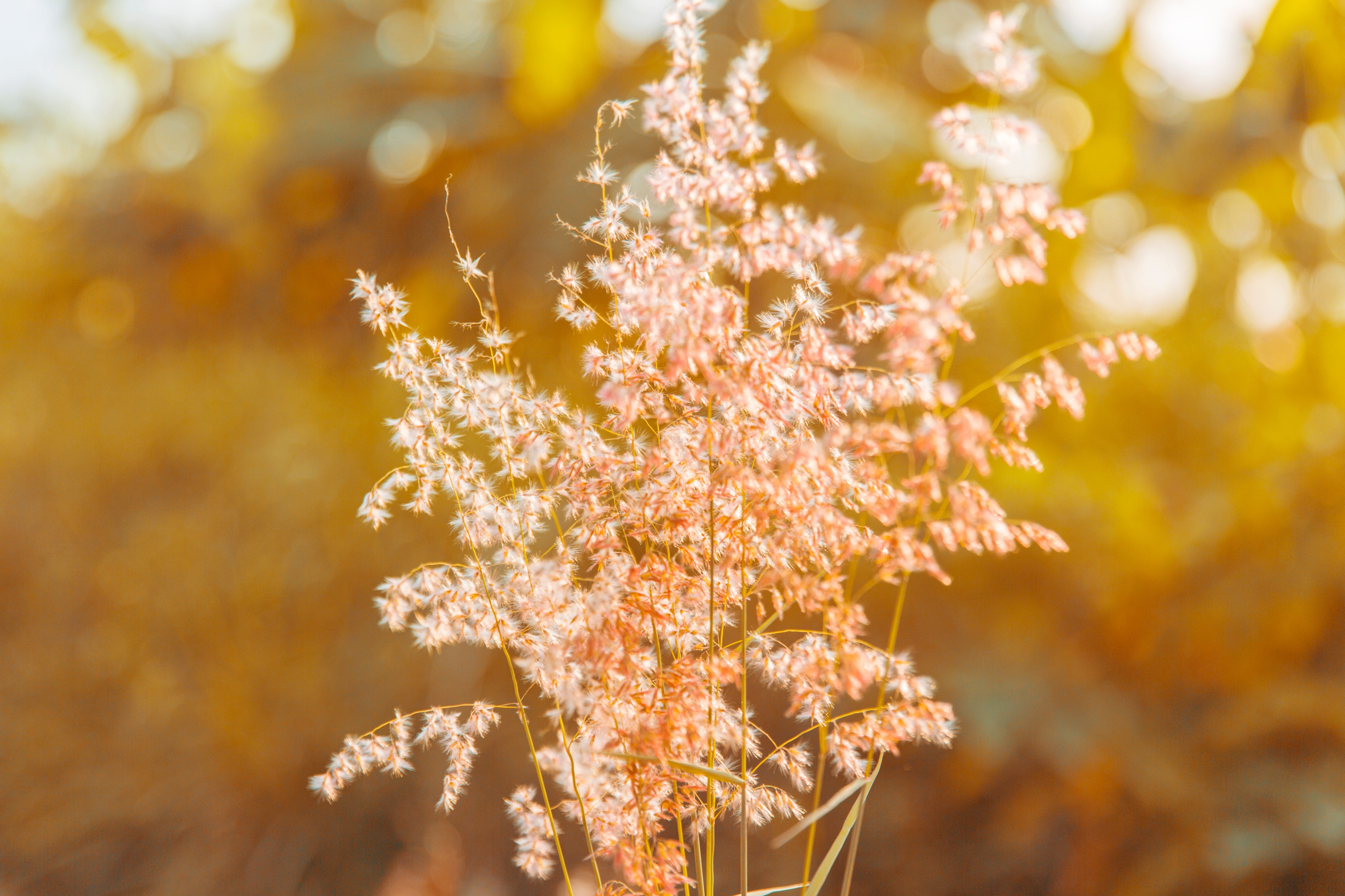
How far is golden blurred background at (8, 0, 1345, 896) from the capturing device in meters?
1.28

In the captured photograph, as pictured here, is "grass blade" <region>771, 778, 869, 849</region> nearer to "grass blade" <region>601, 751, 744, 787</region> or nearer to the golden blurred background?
"grass blade" <region>601, 751, 744, 787</region>

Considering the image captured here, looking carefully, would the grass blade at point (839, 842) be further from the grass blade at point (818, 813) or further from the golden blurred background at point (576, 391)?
the golden blurred background at point (576, 391)

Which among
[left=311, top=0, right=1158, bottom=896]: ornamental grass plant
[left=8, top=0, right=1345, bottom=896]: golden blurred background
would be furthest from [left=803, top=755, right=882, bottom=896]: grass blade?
[left=8, top=0, right=1345, bottom=896]: golden blurred background

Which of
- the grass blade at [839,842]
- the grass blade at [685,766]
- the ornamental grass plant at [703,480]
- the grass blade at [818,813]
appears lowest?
the grass blade at [839,842]

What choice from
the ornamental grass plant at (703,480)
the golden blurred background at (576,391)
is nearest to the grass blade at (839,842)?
the ornamental grass plant at (703,480)

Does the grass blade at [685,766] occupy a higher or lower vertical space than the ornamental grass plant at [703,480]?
lower

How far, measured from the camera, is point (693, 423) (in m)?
0.36

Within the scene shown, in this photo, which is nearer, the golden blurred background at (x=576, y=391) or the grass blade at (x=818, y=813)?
the grass blade at (x=818, y=813)

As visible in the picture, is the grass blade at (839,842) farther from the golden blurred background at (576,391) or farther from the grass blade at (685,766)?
the golden blurred background at (576,391)

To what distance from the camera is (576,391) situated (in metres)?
1.59

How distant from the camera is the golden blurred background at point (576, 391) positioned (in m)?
1.28

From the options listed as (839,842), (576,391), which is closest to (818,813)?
(839,842)

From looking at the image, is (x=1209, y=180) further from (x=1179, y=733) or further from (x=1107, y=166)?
(x=1179, y=733)

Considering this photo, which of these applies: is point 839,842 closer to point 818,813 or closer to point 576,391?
point 818,813
